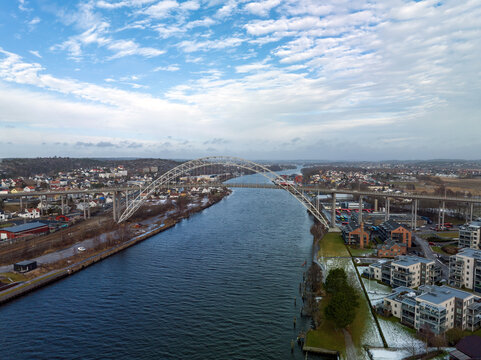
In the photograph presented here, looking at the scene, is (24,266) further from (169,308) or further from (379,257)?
(379,257)

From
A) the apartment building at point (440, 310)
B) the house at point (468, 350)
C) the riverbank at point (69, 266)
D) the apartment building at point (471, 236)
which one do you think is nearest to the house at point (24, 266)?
the riverbank at point (69, 266)

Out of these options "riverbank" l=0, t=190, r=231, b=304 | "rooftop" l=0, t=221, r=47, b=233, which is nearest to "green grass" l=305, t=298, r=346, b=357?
"riverbank" l=0, t=190, r=231, b=304

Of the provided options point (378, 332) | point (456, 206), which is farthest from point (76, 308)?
point (456, 206)

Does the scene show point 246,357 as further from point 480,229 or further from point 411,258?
point 480,229

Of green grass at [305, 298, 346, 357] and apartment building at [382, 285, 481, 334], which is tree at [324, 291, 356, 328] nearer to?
green grass at [305, 298, 346, 357]

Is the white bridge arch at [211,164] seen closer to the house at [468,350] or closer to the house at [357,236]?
the house at [357,236]

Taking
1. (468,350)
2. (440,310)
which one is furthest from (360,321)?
(468,350)
